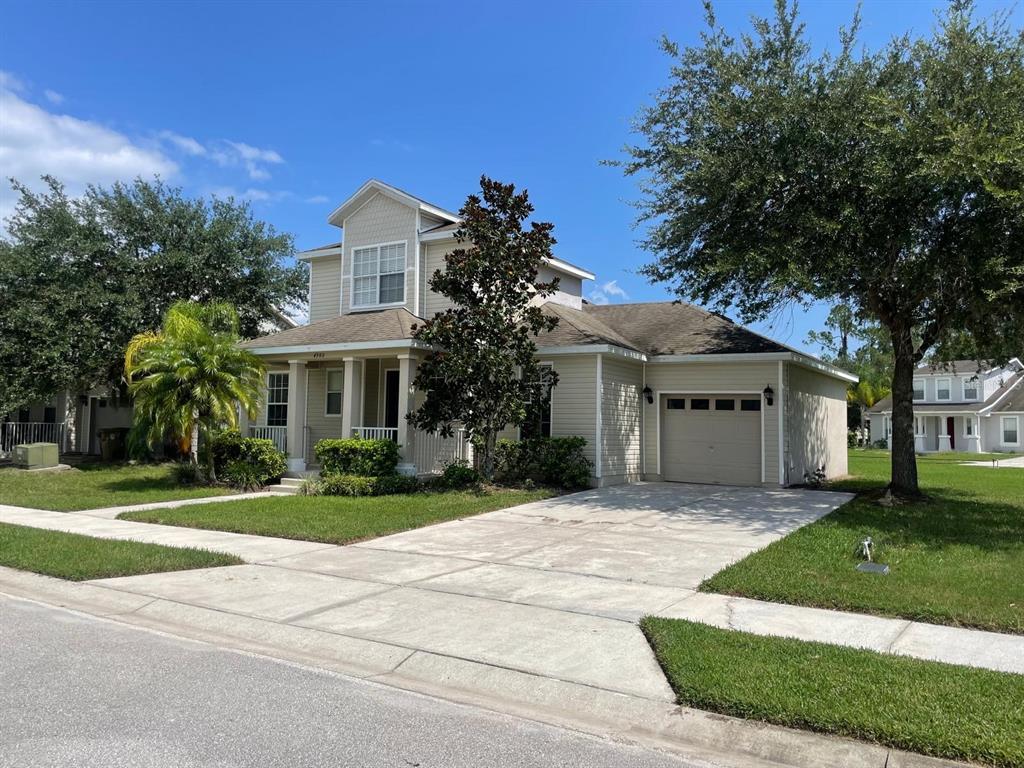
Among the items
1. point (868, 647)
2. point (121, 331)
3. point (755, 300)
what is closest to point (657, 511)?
point (755, 300)

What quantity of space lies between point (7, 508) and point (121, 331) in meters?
8.63

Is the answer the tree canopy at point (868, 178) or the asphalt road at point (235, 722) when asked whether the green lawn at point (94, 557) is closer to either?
the asphalt road at point (235, 722)

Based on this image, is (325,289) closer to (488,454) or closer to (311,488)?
(311,488)

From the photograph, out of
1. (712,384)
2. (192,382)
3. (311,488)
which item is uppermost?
(712,384)

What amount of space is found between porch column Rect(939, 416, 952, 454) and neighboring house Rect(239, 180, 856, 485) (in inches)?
1097

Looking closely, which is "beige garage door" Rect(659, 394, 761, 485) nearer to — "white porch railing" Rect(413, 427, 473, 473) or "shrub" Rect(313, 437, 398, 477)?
"white porch railing" Rect(413, 427, 473, 473)

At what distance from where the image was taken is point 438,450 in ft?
58.5

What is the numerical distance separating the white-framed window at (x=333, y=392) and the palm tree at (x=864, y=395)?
3595 cm

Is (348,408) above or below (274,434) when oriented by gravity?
above

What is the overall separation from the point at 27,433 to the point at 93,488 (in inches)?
537

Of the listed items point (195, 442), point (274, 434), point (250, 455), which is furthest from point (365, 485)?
point (195, 442)

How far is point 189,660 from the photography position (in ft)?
18.0

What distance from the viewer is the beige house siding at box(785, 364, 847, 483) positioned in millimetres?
17672

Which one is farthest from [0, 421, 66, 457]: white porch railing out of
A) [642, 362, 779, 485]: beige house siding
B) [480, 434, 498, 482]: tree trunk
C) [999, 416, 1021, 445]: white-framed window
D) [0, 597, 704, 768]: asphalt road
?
[999, 416, 1021, 445]: white-framed window
